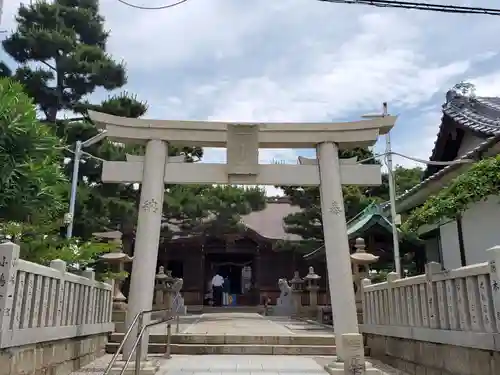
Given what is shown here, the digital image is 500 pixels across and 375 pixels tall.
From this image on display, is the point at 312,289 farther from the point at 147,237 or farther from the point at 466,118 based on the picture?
the point at 147,237

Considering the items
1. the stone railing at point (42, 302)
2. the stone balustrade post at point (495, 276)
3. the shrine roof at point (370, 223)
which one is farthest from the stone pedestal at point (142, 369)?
the shrine roof at point (370, 223)

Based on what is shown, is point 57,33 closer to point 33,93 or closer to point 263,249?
point 33,93

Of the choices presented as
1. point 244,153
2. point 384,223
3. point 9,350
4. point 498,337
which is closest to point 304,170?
point 244,153

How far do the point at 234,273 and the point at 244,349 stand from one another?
76.8 ft

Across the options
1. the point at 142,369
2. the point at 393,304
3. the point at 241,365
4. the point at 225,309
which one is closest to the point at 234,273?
the point at 225,309

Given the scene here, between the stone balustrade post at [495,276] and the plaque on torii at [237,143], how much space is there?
3.81 meters

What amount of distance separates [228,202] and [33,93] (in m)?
9.88

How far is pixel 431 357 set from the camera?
6910mm

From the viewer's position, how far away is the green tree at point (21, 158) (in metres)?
5.59

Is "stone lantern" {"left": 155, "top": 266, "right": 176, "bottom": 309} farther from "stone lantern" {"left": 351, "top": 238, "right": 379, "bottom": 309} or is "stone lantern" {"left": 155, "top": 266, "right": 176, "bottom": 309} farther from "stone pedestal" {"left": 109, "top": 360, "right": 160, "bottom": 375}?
"stone pedestal" {"left": 109, "top": 360, "right": 160, "bottom": 375}

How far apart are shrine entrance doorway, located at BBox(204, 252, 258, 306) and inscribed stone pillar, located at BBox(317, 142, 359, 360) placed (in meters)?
21.2

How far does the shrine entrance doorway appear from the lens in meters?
29.8

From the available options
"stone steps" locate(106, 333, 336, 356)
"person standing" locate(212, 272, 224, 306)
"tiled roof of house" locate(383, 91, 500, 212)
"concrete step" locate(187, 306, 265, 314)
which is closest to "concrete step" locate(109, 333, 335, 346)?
"stone steps" locate(106, 333, 336, 356)

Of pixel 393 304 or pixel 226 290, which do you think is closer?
pixel 393 304
